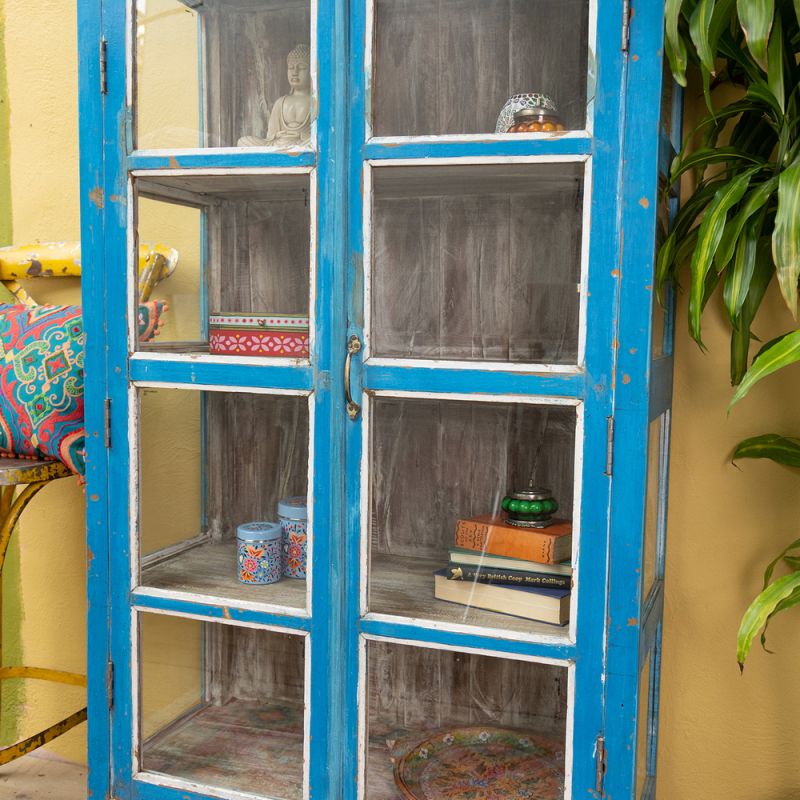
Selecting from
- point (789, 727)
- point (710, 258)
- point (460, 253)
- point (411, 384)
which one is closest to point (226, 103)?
point (460, 253)

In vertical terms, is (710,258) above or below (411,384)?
above

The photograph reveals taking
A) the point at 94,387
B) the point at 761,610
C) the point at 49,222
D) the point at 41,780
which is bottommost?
the point at 41,780

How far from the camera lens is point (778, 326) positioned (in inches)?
69.1

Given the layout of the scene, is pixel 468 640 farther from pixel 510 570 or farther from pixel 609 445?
pixel 609 445

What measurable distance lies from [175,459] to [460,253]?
0.65 meters

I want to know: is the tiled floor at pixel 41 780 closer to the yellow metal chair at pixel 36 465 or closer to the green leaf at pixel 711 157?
the yellow metal chair at pixel 36 465

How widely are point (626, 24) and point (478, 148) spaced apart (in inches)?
10.8

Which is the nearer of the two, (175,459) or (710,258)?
(710,258)

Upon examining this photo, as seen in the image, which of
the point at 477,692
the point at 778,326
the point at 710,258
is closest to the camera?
the point at 710,258

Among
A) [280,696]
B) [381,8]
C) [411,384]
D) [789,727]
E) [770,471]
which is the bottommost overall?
[789,727]

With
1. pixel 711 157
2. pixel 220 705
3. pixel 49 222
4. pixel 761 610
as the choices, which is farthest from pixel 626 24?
pixel 49 222

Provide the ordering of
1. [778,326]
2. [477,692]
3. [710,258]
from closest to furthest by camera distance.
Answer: [710,258], [477,692], [778,326]

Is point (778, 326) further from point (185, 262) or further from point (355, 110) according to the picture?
point (185, 262)

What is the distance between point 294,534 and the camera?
1.59 metres
